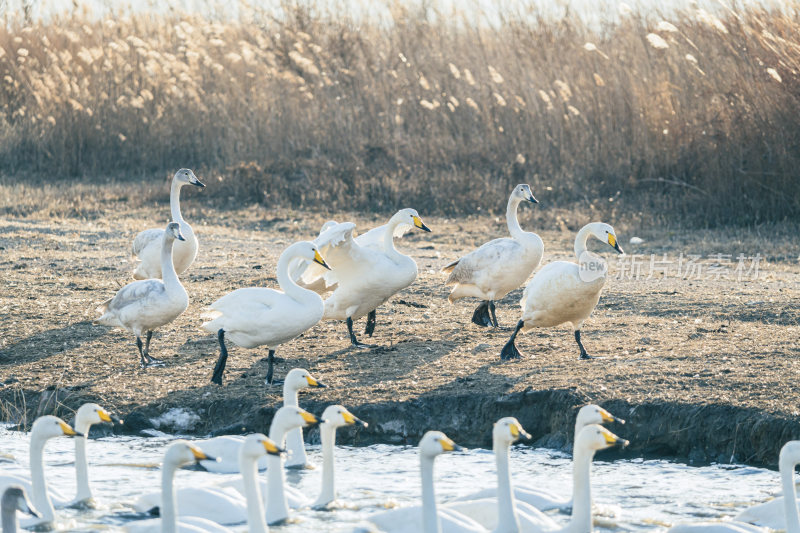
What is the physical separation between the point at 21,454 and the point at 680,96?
9.50m

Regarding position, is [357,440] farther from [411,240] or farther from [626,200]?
[626,200]

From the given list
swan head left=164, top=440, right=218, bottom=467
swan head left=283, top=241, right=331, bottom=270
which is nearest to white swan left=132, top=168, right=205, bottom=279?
swan head left=283, top=241, right=331, bottom=270

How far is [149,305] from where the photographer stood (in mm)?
7070

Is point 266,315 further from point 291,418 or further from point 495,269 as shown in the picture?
point 495,269

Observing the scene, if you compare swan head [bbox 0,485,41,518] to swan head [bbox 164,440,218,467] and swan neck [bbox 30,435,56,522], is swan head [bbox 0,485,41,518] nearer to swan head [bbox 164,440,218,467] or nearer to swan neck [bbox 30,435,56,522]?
swan head [bbox 164,440,218,467]

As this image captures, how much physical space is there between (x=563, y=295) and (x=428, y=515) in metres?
2.88

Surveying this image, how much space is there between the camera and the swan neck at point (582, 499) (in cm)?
477

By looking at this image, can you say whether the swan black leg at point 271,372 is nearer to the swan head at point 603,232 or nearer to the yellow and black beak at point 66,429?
the yellow and black beak at point 66,429

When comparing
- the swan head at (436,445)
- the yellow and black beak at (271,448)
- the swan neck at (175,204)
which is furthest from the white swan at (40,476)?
the swan neck at (175,204)

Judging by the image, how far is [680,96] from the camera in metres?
13.5

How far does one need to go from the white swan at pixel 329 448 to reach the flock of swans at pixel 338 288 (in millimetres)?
1401

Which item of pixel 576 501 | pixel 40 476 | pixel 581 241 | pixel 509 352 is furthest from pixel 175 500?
pixel 581 241

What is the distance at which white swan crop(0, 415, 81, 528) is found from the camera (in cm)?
500

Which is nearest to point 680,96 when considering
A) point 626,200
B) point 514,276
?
point 626,200
